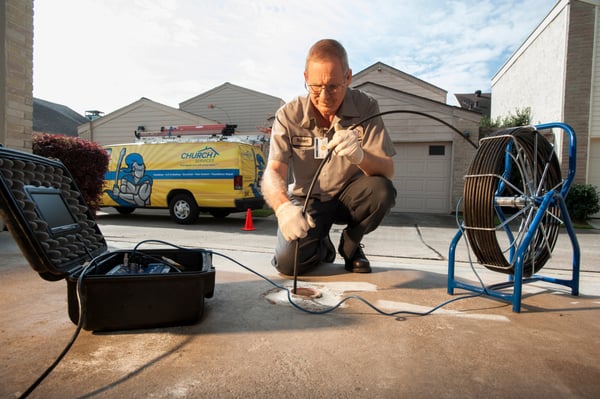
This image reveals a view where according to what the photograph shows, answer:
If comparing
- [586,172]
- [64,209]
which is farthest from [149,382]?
[586,172]

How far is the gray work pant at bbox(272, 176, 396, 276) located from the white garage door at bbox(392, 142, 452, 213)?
7.65 m

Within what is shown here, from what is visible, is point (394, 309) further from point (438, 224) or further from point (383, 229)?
point (438, 224)

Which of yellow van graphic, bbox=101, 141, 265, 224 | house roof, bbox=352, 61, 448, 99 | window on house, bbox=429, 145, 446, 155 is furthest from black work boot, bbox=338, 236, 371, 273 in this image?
house roof, bbox=352, 61, 448, 99

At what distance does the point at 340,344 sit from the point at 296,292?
646mm

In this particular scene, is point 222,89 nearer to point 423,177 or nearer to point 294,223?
point 423,177

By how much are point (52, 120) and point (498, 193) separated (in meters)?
24.3

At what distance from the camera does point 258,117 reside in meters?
14.0

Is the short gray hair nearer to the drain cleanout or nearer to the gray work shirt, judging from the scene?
the gray work shirt

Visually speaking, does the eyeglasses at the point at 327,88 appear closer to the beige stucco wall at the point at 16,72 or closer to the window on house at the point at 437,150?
the beige stucco wall at the point at 16,72

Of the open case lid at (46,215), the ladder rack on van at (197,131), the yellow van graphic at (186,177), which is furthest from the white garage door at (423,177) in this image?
the open case lid at (46,215)

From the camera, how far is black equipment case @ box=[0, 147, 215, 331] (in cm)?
124

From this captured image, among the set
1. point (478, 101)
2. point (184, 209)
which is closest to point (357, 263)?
point (184, 209)

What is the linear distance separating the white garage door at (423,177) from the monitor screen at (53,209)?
8.99 metres

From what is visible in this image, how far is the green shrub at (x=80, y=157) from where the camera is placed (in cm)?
497
